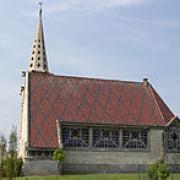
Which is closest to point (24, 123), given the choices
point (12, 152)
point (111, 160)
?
point (111, 160)

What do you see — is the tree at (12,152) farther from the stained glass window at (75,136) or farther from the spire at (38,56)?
the spire at (38,56)

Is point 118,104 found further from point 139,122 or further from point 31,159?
point 31,159

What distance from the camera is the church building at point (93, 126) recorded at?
48.3 meters

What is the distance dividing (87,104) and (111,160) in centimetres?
596

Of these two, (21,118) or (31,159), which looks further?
(21,118)

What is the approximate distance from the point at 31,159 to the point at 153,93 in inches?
606

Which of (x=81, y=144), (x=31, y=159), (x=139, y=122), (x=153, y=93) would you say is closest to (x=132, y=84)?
(x=153, y=93)

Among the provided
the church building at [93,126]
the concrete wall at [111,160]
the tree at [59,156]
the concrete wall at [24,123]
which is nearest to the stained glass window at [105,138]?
the church building at [93,126]

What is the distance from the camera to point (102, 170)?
49.6m

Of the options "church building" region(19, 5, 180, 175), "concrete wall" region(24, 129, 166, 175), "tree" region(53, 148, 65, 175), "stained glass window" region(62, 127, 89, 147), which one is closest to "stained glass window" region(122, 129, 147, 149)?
"church building" region(19, 5, 180, 175)

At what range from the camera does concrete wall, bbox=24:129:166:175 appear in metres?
48.8

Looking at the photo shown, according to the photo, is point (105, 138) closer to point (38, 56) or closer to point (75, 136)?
point (75, 136)

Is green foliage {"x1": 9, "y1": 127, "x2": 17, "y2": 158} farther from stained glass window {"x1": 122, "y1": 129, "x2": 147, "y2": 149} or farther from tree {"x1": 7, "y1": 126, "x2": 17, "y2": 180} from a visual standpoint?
stained glass window {"x1": 122, "y1": 129, "x2": 147, "y2": 149}

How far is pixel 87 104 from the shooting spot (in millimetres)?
51938
